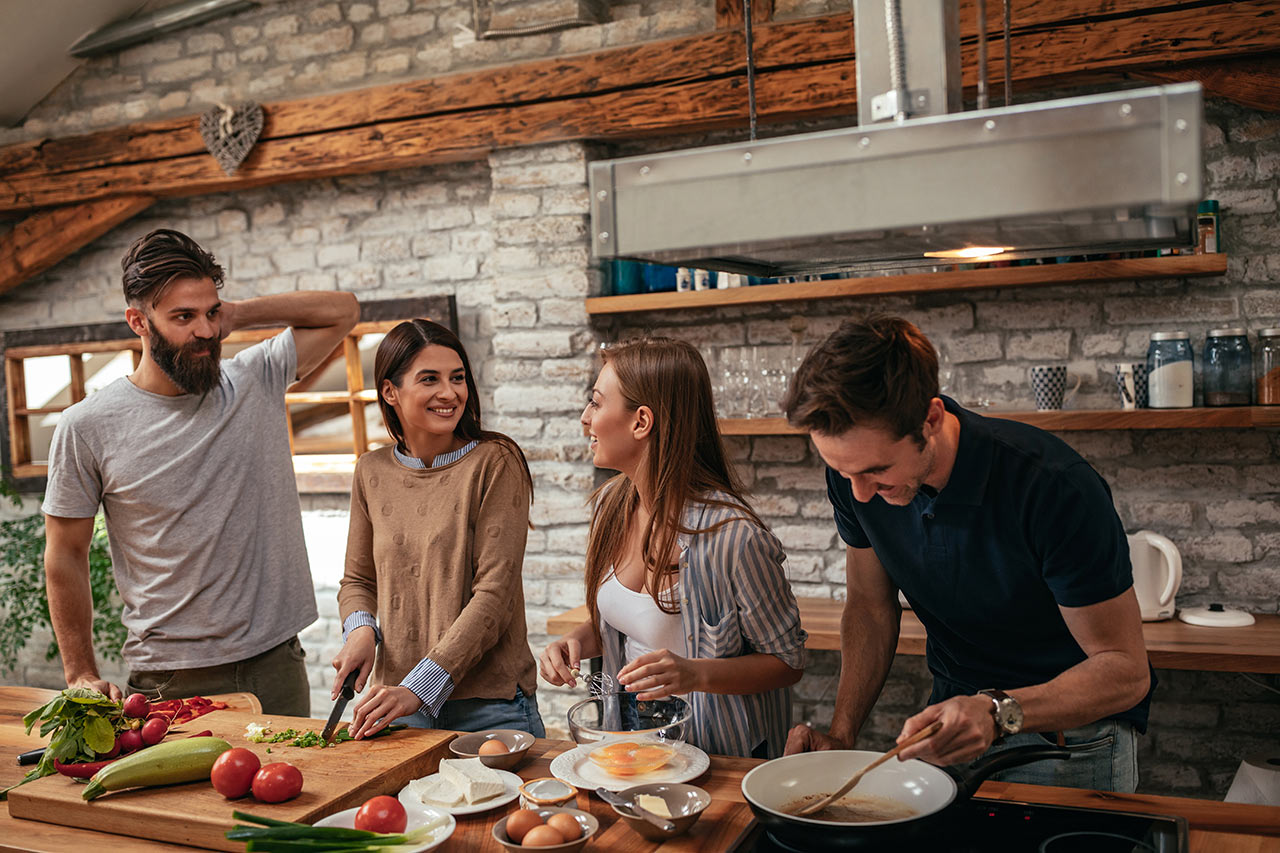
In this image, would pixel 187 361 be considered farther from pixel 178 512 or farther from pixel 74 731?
pixel 74 731

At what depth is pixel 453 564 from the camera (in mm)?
2322

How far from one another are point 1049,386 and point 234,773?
2.82m

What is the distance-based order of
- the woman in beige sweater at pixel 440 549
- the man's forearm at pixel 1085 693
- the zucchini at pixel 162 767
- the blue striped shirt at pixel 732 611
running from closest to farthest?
the man's forearm at pixel 1085 693, the zucchini at pixel 162 767, the blue striped shirt at pixel 732 611, the woman in beige sweater at pixel 440 549

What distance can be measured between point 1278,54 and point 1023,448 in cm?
224

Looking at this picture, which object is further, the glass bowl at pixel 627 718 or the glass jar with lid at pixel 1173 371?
the glass jar with lid at pixel 1173 371

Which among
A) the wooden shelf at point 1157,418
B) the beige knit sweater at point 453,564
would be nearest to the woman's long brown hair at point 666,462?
the beige knit sweater at point 453,564

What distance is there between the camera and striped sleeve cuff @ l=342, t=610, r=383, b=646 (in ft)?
7.72

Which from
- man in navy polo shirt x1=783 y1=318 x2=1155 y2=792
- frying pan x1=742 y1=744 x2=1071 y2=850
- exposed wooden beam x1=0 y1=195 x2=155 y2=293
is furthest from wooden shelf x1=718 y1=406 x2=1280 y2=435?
exposed wooden beam x1=0 y1=195 x2=155 y2=293

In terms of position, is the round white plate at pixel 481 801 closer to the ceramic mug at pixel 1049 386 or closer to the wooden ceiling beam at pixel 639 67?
the ceramic mug at pixel 1049 386

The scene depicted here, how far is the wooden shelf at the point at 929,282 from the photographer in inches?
130

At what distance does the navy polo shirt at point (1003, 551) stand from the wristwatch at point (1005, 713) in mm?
217

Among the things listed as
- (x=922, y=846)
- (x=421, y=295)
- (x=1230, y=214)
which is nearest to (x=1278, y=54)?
(x=1230, y=214)

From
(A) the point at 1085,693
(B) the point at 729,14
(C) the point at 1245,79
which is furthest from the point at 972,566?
(B) the point at 729,14

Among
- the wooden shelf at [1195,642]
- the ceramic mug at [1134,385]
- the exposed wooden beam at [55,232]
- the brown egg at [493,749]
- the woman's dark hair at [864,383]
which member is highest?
the exposed wooden beam at [55,232]
